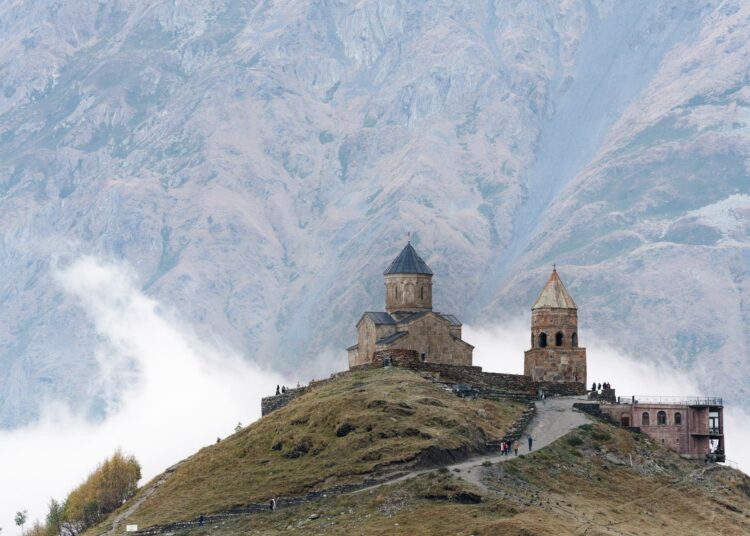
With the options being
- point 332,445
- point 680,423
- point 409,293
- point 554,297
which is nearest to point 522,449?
point 332,445

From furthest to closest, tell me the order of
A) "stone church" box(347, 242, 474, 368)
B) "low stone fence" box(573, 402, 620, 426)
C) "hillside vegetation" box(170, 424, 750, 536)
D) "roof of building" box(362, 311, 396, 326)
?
"roof of building" box(362, 311, 396, 326) → "stone church" box(347, 242, 474, 368) → "low stone fence" box(573, 402, 620, 426) → "hillside vegetation" box(170, 424, 750, 536)

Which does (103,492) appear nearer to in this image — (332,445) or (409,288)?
(332,445)

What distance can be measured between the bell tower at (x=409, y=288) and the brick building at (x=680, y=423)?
2797cm

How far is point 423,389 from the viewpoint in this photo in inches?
4537

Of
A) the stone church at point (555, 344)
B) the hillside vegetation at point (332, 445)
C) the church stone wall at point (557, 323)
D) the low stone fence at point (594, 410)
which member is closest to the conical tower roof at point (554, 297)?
the stone church at point (555, 344)

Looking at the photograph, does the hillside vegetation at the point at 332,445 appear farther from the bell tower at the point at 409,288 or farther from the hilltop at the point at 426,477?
the bell tower at the point at 409,288

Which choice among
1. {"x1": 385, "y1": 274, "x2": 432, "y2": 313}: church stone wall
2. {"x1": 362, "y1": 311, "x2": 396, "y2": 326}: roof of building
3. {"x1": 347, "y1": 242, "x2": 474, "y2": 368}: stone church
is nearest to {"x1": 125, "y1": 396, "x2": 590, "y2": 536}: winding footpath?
{"x1": 347, "y1": 242, "x2": 474, "y2": 368}: stone church

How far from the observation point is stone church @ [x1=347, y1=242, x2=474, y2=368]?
13938cm

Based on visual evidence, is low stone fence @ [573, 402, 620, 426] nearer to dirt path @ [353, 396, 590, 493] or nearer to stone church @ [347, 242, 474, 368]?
dirt path @ [353, 396, 590, 493]

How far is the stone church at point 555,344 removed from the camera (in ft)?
436

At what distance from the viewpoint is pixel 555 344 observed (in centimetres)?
13388

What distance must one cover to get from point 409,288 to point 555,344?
1701 centimetres

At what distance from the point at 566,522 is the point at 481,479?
772cm

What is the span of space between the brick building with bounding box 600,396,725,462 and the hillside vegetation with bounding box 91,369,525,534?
365 inches
